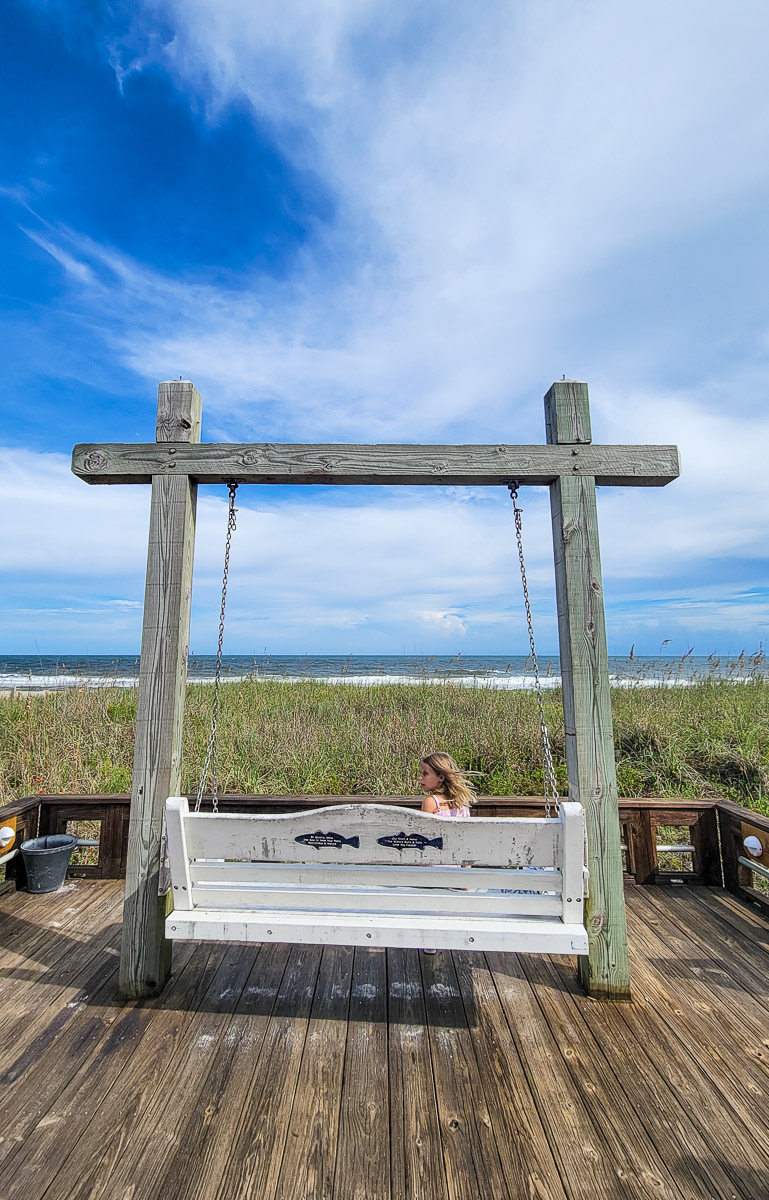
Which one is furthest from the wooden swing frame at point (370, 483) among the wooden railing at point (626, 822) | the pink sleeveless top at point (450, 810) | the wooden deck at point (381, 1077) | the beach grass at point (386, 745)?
the beach grass at point (386, 745)

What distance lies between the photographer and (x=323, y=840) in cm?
196

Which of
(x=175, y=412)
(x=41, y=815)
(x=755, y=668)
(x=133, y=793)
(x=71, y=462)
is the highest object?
(x=175, y=412)

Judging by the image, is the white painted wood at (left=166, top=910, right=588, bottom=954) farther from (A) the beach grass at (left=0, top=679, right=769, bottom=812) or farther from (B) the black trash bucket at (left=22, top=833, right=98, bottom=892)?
(A) the beach grass at (left=0, top=679, right=769, bottom=812)

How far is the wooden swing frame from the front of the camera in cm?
226

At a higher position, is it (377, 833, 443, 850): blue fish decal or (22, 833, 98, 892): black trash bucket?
(377, 833, 443, 850): blue fish decal

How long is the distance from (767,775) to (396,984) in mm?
4089

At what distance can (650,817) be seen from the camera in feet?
10.9

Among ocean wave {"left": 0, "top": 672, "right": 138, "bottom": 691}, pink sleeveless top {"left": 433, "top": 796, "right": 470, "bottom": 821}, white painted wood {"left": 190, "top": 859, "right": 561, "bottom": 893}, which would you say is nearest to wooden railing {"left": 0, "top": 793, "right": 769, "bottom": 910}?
pink sleeveless top {"left": 433, "top": 796, "right": 470, "bottom": 821}

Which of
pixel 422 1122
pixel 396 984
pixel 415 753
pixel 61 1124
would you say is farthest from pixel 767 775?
pixel 61 1124

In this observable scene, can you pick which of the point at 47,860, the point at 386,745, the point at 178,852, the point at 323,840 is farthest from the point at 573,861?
the point at 386,745

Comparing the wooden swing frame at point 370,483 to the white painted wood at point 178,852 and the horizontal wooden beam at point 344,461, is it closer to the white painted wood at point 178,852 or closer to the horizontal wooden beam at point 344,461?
the horizontal wooden beam at point 344,461

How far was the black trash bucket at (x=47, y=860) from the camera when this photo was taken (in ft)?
10.4

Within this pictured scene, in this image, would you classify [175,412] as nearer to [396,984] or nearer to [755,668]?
[396,984]

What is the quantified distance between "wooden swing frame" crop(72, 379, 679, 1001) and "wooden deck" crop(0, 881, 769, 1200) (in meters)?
0.25
